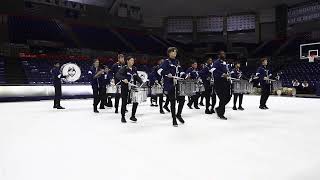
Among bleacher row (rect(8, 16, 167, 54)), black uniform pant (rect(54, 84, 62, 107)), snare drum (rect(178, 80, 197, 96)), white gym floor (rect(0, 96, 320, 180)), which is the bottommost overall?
white gym floor (rect(0, 96, 320, 180))

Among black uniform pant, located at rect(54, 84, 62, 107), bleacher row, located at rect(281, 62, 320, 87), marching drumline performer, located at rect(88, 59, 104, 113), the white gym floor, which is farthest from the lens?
bleacher row, located at rect(281, 62, 320, 87)

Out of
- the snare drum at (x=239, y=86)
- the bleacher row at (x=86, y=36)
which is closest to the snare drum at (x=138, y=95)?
the snare drum at (x=239, y=86)

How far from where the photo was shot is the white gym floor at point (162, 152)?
2.96m

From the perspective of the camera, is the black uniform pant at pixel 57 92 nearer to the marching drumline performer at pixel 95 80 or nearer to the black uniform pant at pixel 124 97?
the marching drumline performer at pixel 95 80

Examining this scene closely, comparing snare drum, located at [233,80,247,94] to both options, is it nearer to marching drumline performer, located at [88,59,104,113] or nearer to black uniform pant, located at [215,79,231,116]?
black uniform pant, located at [215,79,231,116]

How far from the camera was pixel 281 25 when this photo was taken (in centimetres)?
2692

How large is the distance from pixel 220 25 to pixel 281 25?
5894 mm

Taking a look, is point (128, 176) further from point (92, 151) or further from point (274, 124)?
point (274, 124)

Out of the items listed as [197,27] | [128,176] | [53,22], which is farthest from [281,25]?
[128,176]

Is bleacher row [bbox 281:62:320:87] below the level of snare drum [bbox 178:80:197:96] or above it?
above

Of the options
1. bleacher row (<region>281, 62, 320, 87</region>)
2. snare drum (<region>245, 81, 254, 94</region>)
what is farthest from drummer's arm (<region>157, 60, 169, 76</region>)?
bleacher row (<region>281, 62, 320, 87</region>)

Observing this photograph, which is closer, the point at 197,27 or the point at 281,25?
the point at 281,25

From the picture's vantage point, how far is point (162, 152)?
3.84 m

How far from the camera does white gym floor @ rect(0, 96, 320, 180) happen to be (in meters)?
2.96
